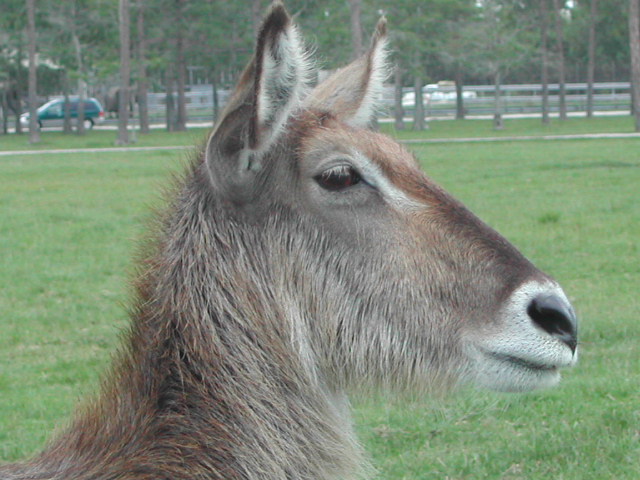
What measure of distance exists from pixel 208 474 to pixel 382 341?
64cm

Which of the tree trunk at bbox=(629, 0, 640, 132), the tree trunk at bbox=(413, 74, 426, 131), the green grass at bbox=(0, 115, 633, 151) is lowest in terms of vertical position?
the green grass at bbox=(0, 115, 633, 151)

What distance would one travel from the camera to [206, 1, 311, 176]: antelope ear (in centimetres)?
274

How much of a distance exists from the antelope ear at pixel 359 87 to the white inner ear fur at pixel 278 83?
20.2 inches

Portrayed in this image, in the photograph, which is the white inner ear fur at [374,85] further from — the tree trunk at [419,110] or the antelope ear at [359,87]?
the tree trunk at [419,110]

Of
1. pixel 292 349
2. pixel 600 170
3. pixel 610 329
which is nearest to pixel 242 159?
pixel 292 349

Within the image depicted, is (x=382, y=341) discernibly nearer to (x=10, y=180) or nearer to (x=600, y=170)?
(x=600, y=170)

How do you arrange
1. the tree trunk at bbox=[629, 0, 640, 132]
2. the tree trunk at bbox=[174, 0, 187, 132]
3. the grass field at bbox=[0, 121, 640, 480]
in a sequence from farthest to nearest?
the tree trunk at bbox=[174, 0, 187, 132]
the tree trunk at bbox=[629, 0, 640, 132]
the grass field at bbox=[0, 121, 640, 480]

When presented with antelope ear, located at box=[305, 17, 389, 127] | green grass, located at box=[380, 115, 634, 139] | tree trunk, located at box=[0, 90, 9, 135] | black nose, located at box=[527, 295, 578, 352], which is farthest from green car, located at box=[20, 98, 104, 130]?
black nose, located at box=[527, 295, 578, 352]

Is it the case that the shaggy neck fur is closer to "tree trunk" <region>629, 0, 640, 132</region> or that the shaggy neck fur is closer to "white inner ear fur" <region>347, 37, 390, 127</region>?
"white inner ear fur" <region>347, 37, 390, 127</region>

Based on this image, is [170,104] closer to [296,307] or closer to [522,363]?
[296,307]

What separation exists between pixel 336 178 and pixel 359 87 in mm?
647

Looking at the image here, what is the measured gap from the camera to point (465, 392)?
10.2 feet

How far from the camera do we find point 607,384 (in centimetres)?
648

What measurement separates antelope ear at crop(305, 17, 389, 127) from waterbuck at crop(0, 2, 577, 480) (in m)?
0.37
